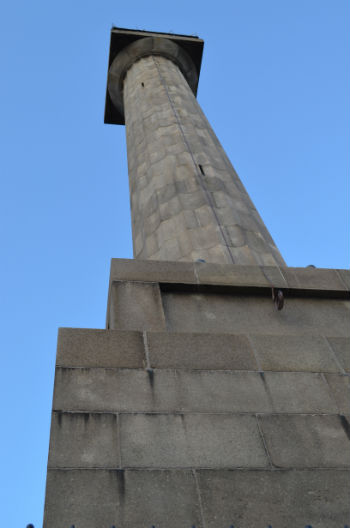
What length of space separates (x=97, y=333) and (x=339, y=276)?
439cm

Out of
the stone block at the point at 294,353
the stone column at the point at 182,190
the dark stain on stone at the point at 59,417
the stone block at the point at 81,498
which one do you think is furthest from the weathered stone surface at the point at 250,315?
the stone block at the point at 81,498

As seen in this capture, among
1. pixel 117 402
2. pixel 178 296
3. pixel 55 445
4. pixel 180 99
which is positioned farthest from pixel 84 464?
pixel 180 99

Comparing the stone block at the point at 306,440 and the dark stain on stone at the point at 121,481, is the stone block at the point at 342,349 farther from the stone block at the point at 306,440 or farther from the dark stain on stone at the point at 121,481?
the dark stain on stone at the point at 121,481

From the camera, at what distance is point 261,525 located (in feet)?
16.2

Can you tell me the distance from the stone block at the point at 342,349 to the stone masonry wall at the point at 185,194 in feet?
9.52

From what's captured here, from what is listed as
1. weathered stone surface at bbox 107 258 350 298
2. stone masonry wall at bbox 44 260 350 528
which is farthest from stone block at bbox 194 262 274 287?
stone masonry wall at bbox 44 260 350 528

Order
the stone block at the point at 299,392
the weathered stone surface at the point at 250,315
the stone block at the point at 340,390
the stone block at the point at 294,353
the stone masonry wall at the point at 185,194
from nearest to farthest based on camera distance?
the stone block at the point at 299,392 < the stone block at the point at 340,390 < the stone block at the point at 294,353 < the weathered stone surface at the point at 250,315 < the stone masonry wall at the point at 185,194

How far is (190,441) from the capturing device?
18.5 feet

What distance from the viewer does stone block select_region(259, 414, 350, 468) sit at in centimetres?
562

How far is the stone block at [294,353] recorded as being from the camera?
684cm

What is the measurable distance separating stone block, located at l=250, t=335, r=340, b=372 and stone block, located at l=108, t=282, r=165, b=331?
1.38 metres

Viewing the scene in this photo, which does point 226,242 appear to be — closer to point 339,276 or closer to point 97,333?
point 339,276

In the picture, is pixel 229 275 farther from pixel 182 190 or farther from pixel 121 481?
pixel 182 190

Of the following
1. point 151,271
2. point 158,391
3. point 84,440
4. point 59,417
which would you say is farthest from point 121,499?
point 151,271
